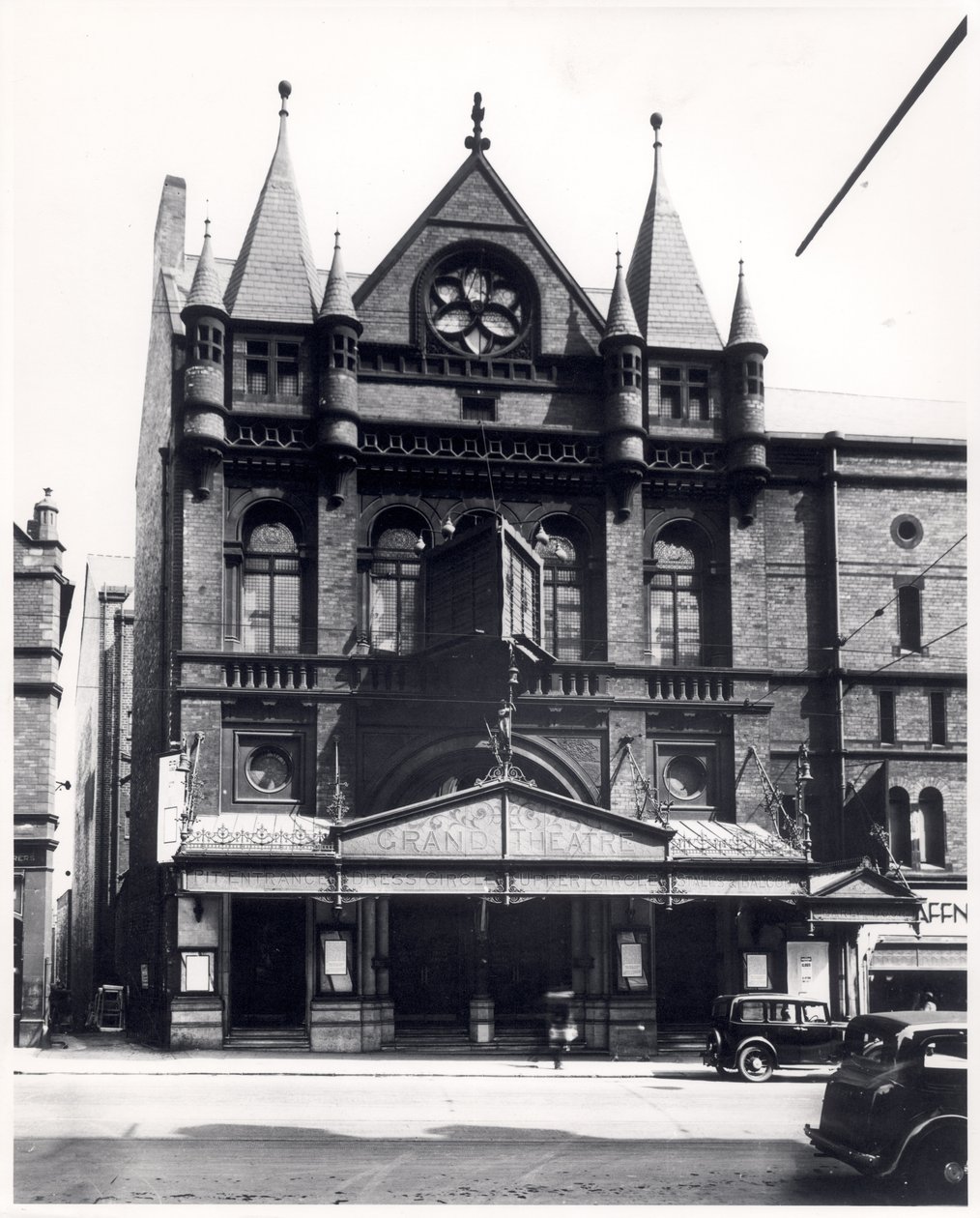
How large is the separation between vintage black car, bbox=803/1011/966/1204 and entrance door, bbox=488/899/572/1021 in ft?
41.4

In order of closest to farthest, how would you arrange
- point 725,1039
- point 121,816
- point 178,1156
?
point 178,1156 < point 725,1039 < point 121,816

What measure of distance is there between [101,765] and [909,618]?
74.0 ft

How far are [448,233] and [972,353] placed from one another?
57.8 ft

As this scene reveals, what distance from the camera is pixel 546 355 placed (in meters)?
30.4

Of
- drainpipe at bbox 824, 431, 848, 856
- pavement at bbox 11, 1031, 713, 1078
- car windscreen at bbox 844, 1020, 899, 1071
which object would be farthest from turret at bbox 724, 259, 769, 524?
car windscreen at bbox 844, 1020, 899, 1071

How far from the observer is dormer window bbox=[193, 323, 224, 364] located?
94.0 ft

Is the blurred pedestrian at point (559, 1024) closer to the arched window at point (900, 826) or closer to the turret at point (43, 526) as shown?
the arched window at point (900, 826)

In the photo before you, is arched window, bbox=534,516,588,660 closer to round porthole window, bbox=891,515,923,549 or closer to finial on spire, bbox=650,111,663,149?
round porthole window, bbox=891,515,923,549

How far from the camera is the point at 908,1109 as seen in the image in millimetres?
14078

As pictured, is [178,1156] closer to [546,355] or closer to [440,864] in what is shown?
[440,864]

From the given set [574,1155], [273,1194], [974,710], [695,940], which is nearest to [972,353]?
[974,710]

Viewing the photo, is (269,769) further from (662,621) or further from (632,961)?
(662,621)

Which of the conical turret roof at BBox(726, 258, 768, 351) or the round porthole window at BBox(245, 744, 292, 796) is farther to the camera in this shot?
A: the conical turret roof at BBox(726, 258, 768, 351)

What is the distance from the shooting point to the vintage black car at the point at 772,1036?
73.8 feet
